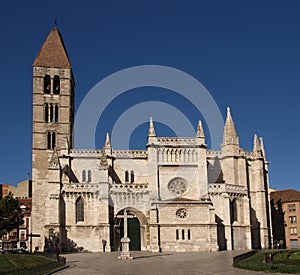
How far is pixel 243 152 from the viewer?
200 feet

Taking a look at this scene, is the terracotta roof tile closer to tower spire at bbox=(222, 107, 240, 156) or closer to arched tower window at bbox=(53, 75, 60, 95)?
tower spire at bbox=(222, 107, 240, 156)

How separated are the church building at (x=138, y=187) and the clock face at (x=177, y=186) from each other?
4.4 inches

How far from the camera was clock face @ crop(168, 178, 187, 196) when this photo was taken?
5553 cm

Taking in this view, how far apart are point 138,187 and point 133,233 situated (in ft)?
15.8

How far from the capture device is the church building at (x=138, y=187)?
50406 millimetres

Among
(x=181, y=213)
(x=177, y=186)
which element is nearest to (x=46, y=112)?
(x=177, y=186)

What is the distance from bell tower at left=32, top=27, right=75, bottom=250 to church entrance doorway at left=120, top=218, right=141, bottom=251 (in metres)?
10.6

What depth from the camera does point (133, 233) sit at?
52.3 meters

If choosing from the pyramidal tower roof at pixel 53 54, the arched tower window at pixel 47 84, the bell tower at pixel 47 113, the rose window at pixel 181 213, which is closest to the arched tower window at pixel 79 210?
the bell tower at pixel 47 113

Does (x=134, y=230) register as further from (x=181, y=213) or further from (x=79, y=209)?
(x=79, y=209)

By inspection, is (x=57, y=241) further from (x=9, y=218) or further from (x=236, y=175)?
(x=236, y=175)

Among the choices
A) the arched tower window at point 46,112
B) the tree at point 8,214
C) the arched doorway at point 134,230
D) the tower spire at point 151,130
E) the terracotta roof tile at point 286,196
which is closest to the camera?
the tree at point 8,214

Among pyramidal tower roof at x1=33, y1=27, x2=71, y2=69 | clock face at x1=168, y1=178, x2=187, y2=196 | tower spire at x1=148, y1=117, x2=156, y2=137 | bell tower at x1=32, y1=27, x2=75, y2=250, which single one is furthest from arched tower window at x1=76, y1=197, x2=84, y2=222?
pyramidal tower roof at x1=33, y1=27, x2=71, y2=69

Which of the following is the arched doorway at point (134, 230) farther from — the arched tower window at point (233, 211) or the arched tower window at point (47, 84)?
the arched tower window at point (47, 84)
